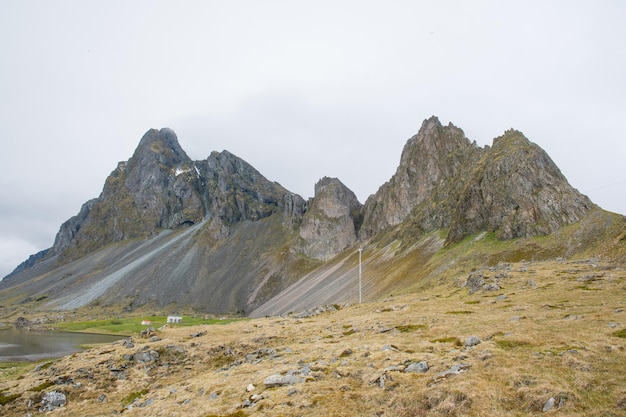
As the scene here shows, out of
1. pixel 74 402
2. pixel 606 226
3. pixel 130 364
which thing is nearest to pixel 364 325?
pixel 130 364

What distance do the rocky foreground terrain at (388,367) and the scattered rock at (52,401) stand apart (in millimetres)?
80

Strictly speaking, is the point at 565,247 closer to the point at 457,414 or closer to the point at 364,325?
the point at 364,325

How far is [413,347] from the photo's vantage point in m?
27.9

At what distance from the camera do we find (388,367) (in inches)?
904

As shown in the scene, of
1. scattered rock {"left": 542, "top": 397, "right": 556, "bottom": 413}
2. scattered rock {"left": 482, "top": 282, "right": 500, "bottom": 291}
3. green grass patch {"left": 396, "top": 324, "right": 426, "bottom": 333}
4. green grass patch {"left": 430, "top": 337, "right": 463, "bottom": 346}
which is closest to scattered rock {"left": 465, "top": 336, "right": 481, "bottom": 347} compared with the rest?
green grass patch {"left": 430, "top": 337, "right": 463, "bottom": 346}

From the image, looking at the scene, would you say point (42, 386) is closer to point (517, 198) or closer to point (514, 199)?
point (514, 199)

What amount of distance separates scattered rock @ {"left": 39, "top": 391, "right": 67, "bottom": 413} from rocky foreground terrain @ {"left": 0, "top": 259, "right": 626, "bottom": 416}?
0.08 m

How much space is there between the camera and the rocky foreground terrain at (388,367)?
17.0 m

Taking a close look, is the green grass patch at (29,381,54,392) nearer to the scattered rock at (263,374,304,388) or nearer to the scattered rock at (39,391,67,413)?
the scattered rock at (39,391,67,413)

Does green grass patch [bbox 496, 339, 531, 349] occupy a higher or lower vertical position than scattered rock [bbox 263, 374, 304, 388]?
higher

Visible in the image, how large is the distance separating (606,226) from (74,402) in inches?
4166

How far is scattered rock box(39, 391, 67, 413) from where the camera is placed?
103ft

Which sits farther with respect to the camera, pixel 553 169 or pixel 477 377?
pixel 553 169

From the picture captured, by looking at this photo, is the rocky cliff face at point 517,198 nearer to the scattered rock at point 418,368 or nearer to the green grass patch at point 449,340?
the green grass patch at point 449,340
